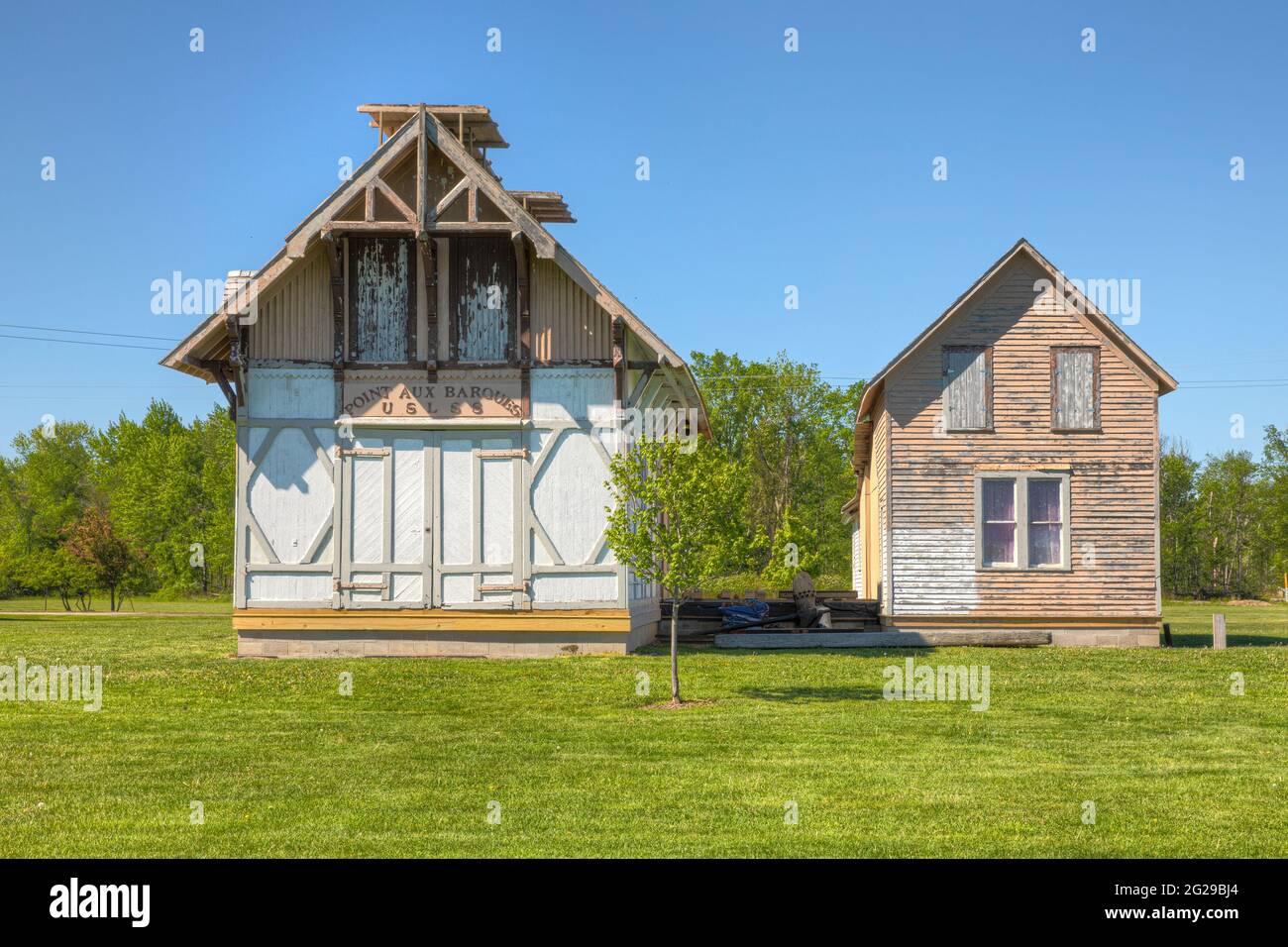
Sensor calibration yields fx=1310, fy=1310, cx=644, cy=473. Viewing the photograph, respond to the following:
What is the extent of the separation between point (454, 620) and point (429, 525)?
175 centimetres

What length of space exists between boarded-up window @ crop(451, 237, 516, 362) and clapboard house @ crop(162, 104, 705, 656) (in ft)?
0.08

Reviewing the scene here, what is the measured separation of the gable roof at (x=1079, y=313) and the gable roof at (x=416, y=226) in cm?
718

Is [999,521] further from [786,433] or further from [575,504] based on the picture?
[786,433]

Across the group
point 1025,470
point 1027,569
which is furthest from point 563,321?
point 1027,569

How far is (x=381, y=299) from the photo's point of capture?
78.0 ft

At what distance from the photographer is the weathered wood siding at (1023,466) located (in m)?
27.5

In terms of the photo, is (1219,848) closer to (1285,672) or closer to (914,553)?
(1285,672)

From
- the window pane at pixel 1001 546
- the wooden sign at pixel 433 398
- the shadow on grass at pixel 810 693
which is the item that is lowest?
the shadow on grass at pixel 810 693

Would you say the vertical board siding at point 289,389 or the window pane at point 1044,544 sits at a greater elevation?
the vertical board siding at point 289,389

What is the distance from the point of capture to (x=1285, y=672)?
2195 cm

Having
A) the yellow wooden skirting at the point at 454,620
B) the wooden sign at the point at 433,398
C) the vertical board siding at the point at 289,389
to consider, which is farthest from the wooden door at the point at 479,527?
the vertical board siding at the point at 289,389

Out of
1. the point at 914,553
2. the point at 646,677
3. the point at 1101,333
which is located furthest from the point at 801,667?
the point at 1101,333

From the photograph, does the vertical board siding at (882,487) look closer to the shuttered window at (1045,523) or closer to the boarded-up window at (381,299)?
the shuttered window at (1045,523)

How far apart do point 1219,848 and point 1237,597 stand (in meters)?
74.0
